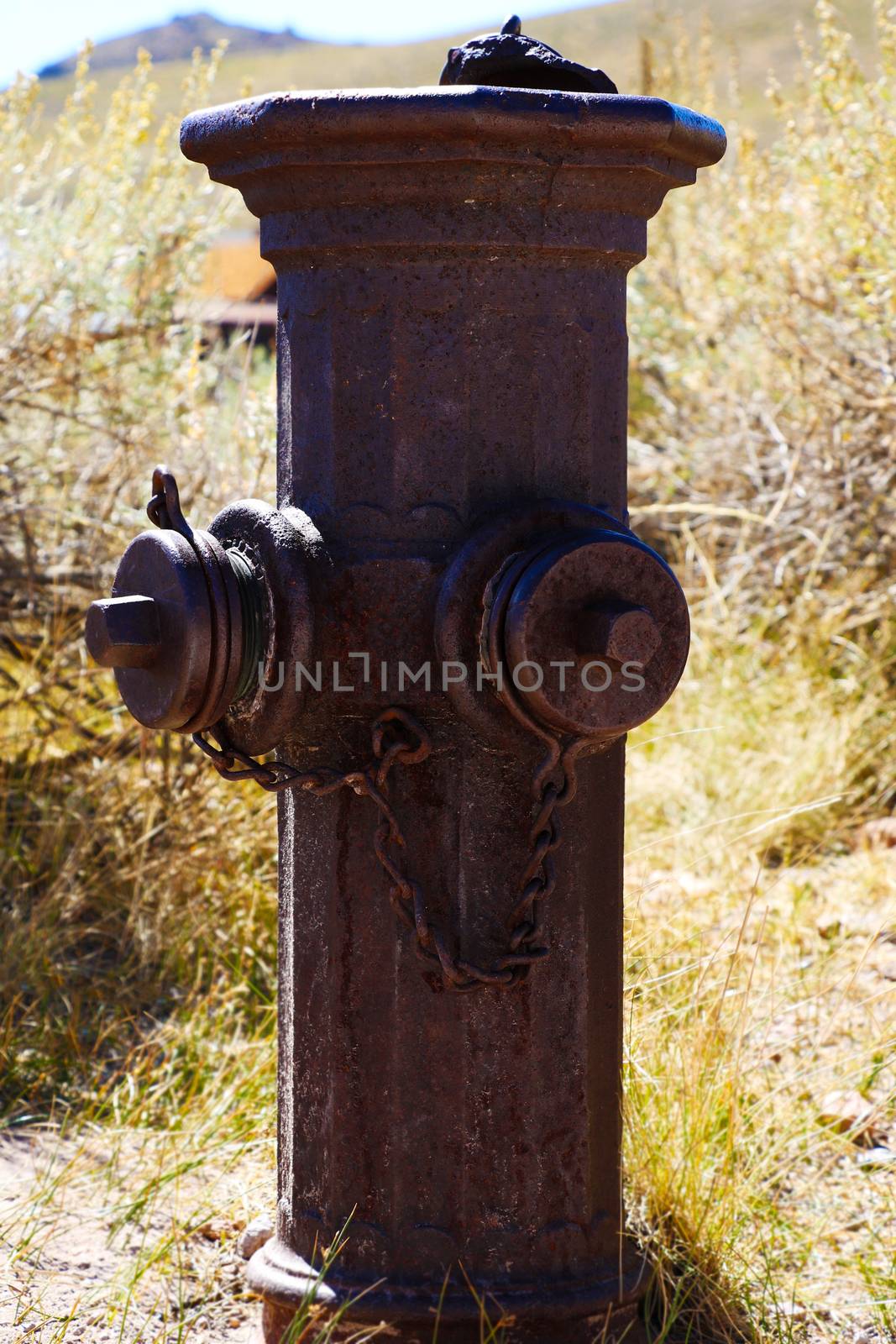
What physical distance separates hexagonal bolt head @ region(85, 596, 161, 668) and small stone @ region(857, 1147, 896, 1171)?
1466 millimetres

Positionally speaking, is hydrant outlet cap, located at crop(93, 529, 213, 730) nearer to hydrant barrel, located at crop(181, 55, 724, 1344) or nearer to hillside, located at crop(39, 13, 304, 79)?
hydrant barrel, located at crop(181, 55, 724, 1344)

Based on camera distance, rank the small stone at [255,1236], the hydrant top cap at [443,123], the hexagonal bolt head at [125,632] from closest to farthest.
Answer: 1. the hydrant top cap at [443,123]
2. the hexagonal bolt head at [125,632]
3. the small stone at [255,1236]

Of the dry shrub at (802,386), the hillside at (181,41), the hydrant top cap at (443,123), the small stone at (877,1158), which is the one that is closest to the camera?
the hydrant top cap at (443,123)

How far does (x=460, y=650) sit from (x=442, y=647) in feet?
0.07

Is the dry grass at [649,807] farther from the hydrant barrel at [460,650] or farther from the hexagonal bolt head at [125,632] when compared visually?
the hexagonal bolt head at [125,632]

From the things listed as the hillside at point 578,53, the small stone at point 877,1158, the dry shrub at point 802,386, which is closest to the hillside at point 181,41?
the hillside at point 578,53

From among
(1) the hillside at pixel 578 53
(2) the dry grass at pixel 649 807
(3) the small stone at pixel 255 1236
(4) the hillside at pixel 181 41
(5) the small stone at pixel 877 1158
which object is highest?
(4) the hillside at pixel 181 41

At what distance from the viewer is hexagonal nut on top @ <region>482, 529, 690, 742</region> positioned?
166cm

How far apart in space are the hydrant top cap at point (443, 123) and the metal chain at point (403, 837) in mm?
656

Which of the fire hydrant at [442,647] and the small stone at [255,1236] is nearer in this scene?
the fire hydrant at [442,647]

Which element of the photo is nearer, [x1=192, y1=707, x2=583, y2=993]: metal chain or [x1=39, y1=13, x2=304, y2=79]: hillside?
[x1=192, y1=707, x2=583, y2=993]: metal chain

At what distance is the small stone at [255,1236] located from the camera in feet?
7.16

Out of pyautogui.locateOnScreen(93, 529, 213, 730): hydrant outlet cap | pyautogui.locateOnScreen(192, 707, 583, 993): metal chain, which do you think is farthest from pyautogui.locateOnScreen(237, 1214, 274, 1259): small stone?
pyautogui.locateOnScreen(93, 529, 213, 730): hydrant outlet cap

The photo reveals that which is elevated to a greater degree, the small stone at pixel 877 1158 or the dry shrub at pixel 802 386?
the dry shrub at pixel 802 386
